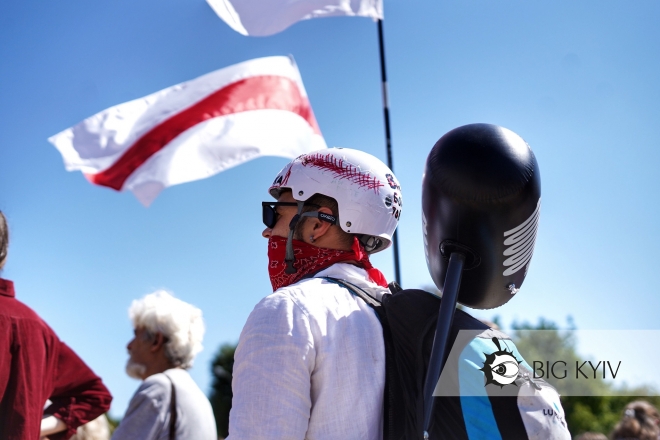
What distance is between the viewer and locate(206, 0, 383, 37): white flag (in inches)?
274

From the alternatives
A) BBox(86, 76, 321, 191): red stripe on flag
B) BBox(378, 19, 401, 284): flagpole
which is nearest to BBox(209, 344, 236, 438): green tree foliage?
BBox(86, 76, 321, 191): red stripe on flag

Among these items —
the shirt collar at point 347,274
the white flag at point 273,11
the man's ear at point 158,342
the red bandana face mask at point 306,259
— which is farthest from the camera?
the white flag at point 273,11

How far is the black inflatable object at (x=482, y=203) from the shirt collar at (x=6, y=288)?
2.52 m

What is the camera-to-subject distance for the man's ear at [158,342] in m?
4.91

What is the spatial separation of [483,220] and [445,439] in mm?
633

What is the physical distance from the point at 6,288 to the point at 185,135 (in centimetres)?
394

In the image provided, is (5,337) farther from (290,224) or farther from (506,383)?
(506,383)

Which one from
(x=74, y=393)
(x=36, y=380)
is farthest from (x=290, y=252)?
(x=74, y=393)

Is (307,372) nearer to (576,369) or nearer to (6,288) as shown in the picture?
(576,369)

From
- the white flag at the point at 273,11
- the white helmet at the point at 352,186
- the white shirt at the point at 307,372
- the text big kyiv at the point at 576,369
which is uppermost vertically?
the white flag at the point at 273,11

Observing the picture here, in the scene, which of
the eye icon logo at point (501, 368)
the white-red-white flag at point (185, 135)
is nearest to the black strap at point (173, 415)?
the eye icon logo at point (501, 368)

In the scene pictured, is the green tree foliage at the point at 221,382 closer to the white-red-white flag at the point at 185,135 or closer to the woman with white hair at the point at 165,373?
the white-red-white flag at the point at 185,135

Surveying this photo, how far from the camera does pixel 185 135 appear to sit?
25.1 ft

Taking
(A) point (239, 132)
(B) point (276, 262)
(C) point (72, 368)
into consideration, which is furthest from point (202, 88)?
(B) point (276, 262)
